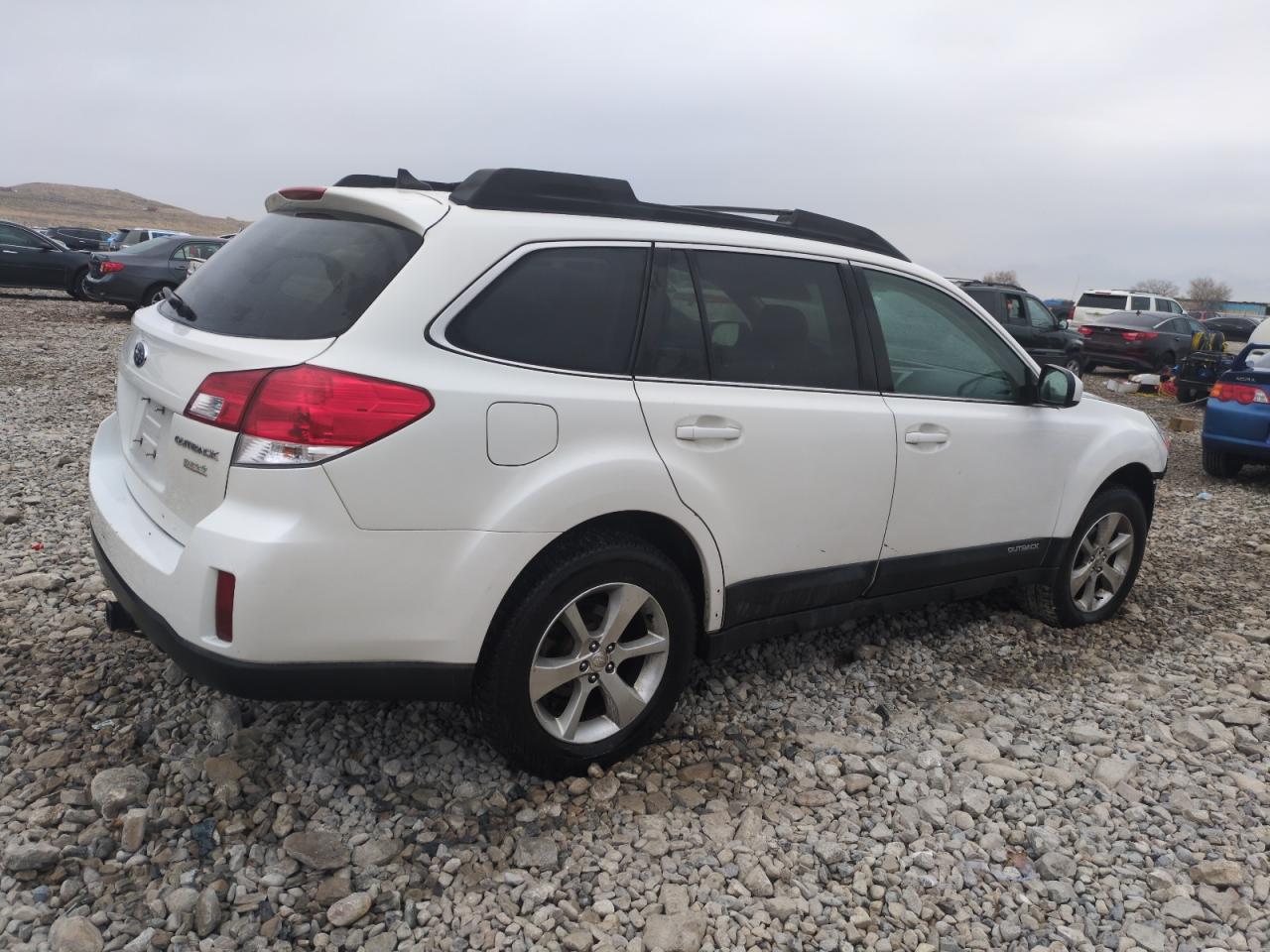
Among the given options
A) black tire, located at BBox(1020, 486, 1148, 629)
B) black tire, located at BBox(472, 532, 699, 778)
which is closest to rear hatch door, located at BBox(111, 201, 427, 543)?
black tire, located at BBox(472, 532, 699, 778)

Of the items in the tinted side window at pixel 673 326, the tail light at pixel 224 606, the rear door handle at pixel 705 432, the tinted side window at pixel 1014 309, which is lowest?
the tail light at pixel 224 606

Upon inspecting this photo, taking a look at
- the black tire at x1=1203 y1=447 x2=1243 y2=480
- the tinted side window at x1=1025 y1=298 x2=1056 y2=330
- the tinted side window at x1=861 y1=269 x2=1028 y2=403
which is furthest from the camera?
the tinted side window at x1=1025 y1=298 x2=1056 y2=330

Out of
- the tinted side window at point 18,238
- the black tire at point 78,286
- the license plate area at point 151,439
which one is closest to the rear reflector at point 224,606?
the license plate area at point 151,439

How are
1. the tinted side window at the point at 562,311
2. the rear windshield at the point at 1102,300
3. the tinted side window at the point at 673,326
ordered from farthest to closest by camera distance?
the rear windshield at the point at 1102,300, the tinted side window at the point at 673,326, the tinted side window at the point at 562,311

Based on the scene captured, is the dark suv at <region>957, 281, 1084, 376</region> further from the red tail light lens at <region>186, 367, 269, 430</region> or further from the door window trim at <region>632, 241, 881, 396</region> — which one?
the red tail light lens at <region>186, 367, 269, 430</region>

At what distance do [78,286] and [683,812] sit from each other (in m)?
19.5

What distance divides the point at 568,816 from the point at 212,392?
1.59 meters

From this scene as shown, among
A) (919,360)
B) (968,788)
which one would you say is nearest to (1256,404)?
(919,360)

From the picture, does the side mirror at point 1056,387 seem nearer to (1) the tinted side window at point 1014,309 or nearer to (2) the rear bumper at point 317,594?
(2) the rear bumper at point 317,594

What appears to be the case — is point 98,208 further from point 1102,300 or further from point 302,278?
point 302,278

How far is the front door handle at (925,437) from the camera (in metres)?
3.61

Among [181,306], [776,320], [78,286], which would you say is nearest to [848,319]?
[776,320]

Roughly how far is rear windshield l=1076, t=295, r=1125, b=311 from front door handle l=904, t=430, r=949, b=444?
2214 centimetres

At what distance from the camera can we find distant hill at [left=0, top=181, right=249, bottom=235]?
91500mm
